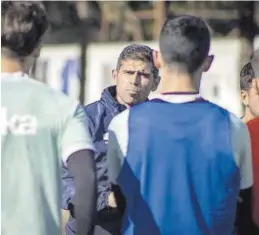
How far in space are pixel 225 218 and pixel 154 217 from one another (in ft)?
0.91

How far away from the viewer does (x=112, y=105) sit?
15.5 feet

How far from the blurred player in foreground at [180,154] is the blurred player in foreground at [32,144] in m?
0.17

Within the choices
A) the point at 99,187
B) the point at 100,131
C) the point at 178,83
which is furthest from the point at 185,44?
the point at 100,131


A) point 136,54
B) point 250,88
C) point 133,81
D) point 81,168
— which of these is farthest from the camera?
point 136,54

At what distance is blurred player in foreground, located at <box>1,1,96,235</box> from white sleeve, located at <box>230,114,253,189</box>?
0.56m

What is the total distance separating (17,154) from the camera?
11.3ft

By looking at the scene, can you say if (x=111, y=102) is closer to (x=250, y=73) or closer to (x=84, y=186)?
(x=250, y=73)

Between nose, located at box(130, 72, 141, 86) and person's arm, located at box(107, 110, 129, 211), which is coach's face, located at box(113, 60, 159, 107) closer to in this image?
nose, located at box(130, 72, 141, 86)

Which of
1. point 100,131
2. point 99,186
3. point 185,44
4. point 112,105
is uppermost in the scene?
point 185,44

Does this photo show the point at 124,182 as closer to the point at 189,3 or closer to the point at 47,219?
the point at 47,219

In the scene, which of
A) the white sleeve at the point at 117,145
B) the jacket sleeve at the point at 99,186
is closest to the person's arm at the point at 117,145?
the white sleeve at the point at 117,145

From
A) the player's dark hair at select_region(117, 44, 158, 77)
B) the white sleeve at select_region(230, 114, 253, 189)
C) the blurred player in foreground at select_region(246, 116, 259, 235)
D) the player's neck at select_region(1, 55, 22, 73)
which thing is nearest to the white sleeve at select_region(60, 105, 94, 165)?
the player's neck at select_region(1, 55, 22, 73)

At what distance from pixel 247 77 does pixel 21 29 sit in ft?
4.08

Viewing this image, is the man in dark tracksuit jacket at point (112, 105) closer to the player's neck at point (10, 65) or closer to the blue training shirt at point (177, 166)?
the blue training shirt at point (177, 166)
